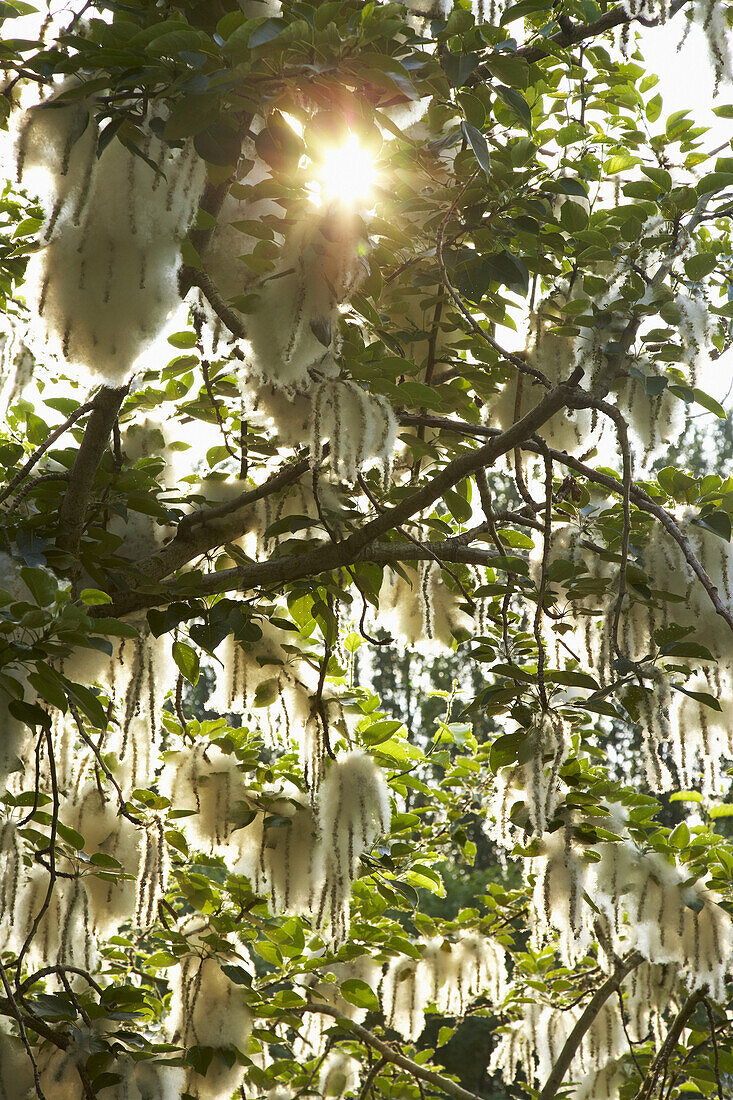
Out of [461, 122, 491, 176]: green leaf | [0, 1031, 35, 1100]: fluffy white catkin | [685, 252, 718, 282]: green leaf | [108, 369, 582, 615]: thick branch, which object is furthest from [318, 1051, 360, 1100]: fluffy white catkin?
[461, 122, 491, 176]: green leaf

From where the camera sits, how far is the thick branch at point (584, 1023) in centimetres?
238

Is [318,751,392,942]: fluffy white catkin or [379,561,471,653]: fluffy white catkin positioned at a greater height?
[379,561,471,653]: fluffy white catkin

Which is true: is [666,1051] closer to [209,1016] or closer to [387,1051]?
[387,1051]

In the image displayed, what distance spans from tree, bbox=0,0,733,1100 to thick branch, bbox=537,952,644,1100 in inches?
0.6

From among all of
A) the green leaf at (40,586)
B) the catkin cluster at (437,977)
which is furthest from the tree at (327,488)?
the catkin cluster at (437,977)

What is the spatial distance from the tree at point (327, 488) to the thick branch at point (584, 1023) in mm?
15

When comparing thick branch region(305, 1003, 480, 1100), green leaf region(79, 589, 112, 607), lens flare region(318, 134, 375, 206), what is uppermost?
lens flare region(318, 134, 375, 206)

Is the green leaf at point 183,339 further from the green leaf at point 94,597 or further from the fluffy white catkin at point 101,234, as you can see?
the green leaf at point 94,597

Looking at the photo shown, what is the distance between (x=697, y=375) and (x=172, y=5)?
91cm

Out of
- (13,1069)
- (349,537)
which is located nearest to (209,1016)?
(13,1069)

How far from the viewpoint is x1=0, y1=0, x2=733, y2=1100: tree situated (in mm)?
1158

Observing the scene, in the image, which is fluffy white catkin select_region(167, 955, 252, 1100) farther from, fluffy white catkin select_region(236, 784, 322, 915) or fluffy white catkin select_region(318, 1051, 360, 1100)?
fluffy white catkin select_region(318, 1051, 360, 1100)

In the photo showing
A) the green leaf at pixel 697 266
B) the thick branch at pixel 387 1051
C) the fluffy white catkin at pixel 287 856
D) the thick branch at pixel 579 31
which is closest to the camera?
the green leaf at pixel 697 266

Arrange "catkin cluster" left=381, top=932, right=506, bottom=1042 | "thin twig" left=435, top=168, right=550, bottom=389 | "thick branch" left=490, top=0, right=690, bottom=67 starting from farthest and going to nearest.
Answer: "catkin cluster" left=381, top=932, right=506, bottom=1042
"thick branch" left=490, top=0, right=690, bottom=67
"thin twig" left=435, top=168, right=550, bottom=389
